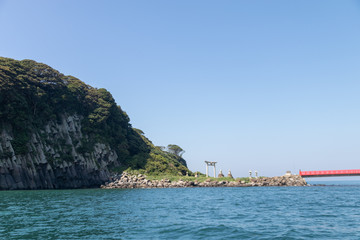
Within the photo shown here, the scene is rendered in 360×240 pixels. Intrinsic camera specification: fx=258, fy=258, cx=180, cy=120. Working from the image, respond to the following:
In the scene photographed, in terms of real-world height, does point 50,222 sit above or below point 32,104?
below

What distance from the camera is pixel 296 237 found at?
13898 mm

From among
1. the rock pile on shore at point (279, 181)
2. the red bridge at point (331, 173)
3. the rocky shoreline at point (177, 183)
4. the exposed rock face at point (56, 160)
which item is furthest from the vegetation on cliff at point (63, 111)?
the red bridge at point (331, 173)

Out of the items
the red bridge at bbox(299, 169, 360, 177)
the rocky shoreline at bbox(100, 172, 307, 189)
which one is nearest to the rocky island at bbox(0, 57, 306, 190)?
the rocky shoreline at bbox(100, 172, 307, 189)

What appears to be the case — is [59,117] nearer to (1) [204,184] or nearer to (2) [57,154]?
(2) [57,154]

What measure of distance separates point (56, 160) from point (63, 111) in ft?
50.0

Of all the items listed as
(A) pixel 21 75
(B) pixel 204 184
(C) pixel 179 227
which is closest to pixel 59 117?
(A) pixel 21 75

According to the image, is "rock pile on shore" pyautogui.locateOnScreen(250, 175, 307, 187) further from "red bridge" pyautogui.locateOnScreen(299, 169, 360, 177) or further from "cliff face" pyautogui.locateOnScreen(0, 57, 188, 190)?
"cliff face" pyautogui.locateOnScreen(0, 57, 188, 190)

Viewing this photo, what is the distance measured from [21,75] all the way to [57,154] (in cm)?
2062

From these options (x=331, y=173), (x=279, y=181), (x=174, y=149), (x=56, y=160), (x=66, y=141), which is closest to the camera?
(x=56, y=160)

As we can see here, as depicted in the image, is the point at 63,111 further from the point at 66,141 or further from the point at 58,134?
the point at 66,141

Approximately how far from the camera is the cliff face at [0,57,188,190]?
54812mm

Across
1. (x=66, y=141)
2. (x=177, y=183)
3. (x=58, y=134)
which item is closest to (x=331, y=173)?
(x=177, y=183)

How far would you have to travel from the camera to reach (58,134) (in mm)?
69000

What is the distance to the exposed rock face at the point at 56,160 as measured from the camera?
52.8 metres
